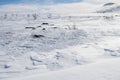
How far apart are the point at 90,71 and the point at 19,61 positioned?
7.22ft

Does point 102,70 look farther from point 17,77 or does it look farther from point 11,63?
point 11,63

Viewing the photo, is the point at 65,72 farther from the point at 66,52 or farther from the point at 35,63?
the point at 66,52

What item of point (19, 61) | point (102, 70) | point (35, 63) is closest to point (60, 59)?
point (35, 63)

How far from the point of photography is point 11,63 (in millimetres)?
5602

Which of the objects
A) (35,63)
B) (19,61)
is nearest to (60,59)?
(35,63)

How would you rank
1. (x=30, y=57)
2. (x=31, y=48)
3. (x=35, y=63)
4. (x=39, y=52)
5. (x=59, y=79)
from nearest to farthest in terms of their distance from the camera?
(x=59, y=79) < (x=35, y=63) < (x=30, y=57) < (x=39, y=52) < (x=31, y=48)

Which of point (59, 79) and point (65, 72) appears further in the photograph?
point (65, 72)

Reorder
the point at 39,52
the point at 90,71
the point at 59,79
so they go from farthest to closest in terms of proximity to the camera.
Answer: the point at 39,52 → the point at 90,71 → the point at 59,79

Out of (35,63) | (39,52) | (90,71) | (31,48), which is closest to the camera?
(90,71)

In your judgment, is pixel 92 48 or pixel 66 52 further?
pixel 92 48

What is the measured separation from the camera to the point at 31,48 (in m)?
7.60

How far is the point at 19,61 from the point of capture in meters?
5.81

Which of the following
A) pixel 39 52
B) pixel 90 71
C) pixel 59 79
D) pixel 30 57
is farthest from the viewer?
pixel 39 52

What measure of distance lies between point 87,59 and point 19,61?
1.90m
